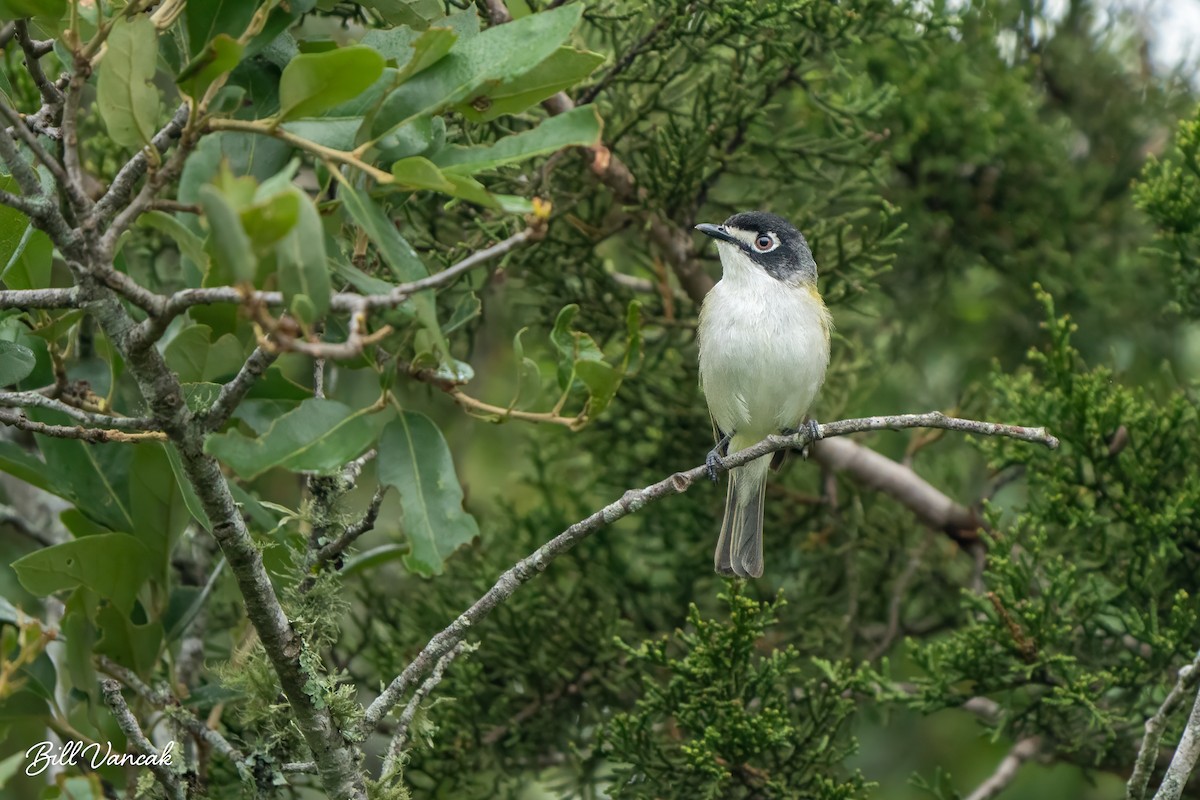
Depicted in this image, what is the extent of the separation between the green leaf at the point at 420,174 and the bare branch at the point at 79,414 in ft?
1.92

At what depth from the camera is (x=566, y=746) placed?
463 centimetres

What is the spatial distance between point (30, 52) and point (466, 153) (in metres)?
0.86

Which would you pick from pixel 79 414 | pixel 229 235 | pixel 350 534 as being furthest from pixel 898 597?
pixel 229 235

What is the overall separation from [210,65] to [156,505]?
1.60 m

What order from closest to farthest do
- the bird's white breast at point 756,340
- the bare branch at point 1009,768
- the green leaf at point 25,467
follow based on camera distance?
the green leaf at point 25,467
the bare branch at point 1009,768
the bird's white breast at point 756,340

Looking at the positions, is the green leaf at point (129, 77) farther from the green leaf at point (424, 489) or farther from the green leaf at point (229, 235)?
the green leaf at point (424, 489)

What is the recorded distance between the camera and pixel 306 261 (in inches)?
68.6

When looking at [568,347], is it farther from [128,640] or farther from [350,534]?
[128,640]

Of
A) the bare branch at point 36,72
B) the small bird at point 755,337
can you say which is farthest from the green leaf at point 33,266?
the small bird at point 755,337

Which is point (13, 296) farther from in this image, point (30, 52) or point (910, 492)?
point (910, 492)

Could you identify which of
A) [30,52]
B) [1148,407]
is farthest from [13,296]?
[1148,407]

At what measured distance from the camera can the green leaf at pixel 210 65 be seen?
1.98 meters

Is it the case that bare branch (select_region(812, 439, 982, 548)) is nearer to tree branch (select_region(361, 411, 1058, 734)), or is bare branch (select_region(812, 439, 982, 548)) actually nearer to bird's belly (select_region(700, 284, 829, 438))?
bird's belly (select_region(700, 284, 829, 438))

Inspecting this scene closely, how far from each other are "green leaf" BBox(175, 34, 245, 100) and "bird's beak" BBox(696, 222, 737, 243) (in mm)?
2427
